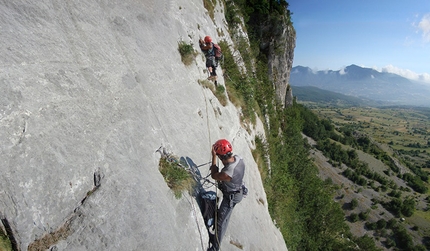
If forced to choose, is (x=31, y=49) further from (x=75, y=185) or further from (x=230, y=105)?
(x=230, y=105)

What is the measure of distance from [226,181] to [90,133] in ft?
13.2

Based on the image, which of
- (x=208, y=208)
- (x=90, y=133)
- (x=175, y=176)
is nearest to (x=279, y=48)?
(x=208, y=208)

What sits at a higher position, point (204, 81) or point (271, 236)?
point (204, 81)

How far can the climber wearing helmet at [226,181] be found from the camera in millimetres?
7492

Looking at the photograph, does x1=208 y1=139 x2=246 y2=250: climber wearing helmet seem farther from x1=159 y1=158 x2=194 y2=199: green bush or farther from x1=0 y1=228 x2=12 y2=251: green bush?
x1=0 y1=228 x2=12 y2=251: green bush

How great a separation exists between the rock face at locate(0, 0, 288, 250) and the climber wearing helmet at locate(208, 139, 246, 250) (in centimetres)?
65

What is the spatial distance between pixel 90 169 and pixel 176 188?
8.18 feet

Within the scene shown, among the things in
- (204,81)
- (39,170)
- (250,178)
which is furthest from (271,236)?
(39,170)

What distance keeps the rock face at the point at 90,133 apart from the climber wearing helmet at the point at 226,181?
0.65m

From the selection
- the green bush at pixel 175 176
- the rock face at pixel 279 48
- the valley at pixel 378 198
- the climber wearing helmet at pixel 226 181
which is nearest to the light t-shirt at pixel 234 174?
the climber wearing helmet at pixel 226 181

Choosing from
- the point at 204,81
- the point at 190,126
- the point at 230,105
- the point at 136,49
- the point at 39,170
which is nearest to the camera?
the point at 39,170

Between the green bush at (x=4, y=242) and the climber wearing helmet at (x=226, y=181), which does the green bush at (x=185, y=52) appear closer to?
the climber wearing helmet at (x=226, y=181)

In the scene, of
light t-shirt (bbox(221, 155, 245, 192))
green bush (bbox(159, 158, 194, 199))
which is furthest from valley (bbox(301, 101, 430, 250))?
green bush (bbox(159, 158, 194, 199))

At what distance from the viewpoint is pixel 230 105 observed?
47.7 feet
